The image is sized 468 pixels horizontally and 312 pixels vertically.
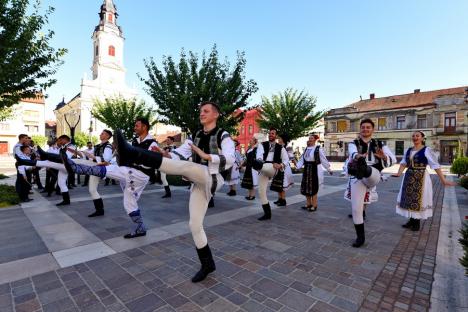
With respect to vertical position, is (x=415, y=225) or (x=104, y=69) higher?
(x=104, y=69)

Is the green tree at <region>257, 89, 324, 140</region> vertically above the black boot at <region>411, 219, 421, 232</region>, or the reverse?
the green tree at <region>257, 89, 324, 140</region>

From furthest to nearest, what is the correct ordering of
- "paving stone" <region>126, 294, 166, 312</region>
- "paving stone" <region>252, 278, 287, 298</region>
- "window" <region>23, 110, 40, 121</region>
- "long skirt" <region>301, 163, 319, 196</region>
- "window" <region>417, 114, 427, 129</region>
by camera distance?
"window" <region>23, 110, 40, 121</region>
"window" <region>417, 114, 427, 129</region>
"long skirt" <region>301, 163, 319, 196</region>
"paving stone" <region>252, 278, 287, 298</region>
"paving stone" <region>126, 294, 166, 312</region>

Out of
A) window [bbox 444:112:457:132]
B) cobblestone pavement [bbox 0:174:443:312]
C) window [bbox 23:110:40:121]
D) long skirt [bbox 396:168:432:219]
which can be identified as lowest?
cobblestone pavement [bbox 0:174:443:312]

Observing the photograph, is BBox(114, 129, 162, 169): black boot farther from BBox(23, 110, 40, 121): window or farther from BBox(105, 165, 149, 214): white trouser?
BBox(23, 110, 40, 121): window

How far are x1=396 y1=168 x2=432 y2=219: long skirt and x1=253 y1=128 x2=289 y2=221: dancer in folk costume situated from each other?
2.64 metres

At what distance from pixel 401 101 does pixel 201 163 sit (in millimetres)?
44497

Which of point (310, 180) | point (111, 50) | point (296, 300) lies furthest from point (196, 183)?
point (111, 50)

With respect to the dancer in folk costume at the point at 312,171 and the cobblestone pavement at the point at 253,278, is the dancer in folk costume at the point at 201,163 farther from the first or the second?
the dancer in folk costume at the point at 312,171

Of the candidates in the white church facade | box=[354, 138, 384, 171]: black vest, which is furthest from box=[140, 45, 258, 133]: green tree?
the white church facade

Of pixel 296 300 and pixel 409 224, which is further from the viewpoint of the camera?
pixel 409 224

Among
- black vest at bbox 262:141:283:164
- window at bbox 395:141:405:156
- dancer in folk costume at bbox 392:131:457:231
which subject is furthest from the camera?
window at bbox 395:141:405:156

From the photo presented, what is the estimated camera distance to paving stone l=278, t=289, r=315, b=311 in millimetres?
2607

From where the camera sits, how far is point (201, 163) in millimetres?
2979

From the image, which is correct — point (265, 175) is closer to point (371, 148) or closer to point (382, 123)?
point (371, 148)
